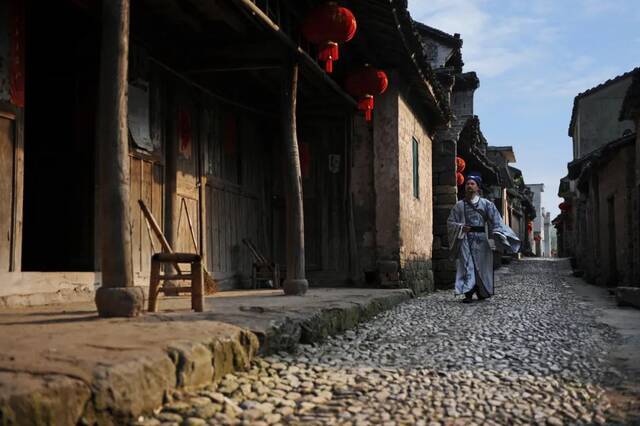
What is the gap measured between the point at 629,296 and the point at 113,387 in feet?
26.3

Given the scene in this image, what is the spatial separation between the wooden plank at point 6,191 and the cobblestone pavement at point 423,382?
7.66 ft

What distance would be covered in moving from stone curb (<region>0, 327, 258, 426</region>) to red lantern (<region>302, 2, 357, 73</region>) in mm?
4366

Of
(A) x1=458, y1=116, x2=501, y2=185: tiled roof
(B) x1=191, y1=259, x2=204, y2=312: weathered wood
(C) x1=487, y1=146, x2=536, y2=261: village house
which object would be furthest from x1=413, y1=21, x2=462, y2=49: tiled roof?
(B) x1=191, y1=259, x2=204, y2=312: weathered wood

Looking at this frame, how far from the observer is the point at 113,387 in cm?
254

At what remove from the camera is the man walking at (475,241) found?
31.5 feet

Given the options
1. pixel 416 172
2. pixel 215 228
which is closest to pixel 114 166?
pixel 215 228

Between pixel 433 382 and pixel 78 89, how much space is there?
15.0 feet

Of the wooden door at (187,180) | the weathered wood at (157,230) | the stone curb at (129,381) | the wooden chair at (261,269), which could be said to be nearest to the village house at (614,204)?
the wooden chair at (261,269)

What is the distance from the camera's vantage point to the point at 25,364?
2537 millimetres

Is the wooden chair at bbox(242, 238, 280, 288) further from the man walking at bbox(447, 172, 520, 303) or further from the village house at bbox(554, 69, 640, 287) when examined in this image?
the village house at bbox(554, 69, 640, 287)

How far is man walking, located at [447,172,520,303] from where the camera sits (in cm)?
960

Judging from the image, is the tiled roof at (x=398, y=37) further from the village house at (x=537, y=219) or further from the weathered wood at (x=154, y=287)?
the village house at (x=537, y=219)

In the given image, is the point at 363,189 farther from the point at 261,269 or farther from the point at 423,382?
the point at 423,382

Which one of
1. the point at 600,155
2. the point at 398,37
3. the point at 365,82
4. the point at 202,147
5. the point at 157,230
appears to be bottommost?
the point at 157,230
